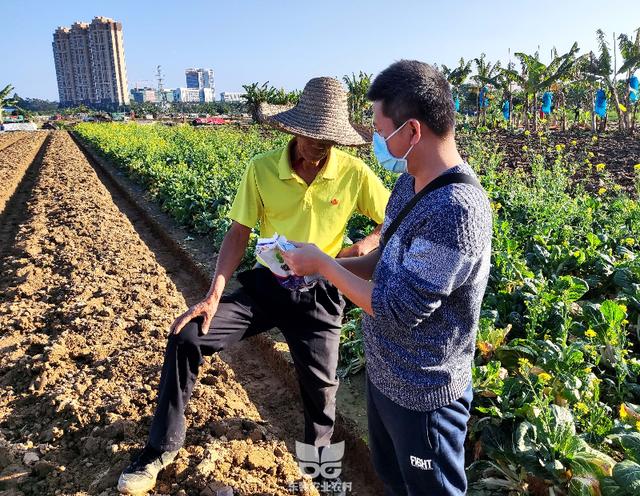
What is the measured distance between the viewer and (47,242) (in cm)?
724

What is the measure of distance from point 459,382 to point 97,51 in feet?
498

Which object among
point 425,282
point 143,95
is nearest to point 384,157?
point 425,282

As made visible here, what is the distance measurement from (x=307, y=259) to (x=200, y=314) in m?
0.78

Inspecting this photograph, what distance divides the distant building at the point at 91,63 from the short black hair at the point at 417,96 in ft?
471

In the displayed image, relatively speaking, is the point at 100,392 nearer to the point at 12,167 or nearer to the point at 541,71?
the point at 12,167

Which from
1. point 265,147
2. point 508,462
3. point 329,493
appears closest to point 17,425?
point 329,493

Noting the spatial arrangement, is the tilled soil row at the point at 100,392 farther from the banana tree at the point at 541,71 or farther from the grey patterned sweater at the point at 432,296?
the banana tree at the point at 541,71

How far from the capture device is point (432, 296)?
4.87ft

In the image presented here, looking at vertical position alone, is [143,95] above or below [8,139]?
above

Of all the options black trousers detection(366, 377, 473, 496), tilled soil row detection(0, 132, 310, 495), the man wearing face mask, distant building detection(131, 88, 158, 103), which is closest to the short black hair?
the man wearing face mask

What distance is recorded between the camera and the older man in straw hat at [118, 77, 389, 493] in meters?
2.55

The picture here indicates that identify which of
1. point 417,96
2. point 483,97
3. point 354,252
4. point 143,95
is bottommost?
point 354,252

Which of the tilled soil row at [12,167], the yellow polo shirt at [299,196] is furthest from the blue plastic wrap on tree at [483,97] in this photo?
the yellow polo shirt at [299,196]

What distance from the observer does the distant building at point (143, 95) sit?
183750 millimetres
